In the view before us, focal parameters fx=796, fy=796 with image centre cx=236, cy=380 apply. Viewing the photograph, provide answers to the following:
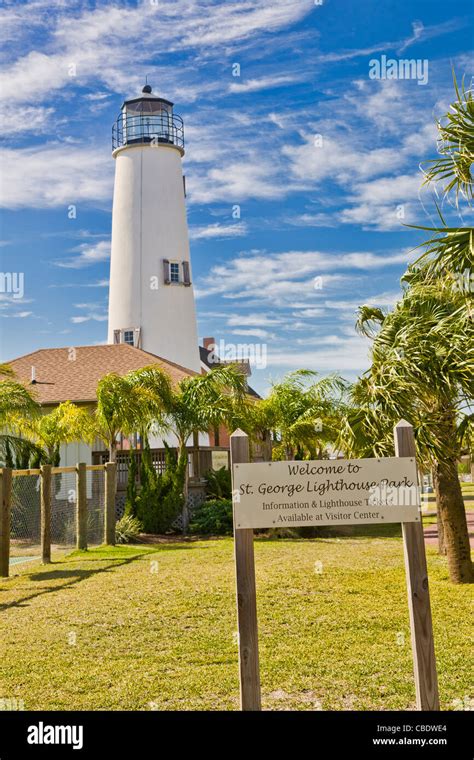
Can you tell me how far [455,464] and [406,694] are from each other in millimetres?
6348

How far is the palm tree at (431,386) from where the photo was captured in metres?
11.1

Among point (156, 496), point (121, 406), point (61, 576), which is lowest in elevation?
point (61, 576)

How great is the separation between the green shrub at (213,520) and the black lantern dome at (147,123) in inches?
740

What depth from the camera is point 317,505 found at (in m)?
5.79

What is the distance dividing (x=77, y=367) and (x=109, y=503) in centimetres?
Answer: 1057

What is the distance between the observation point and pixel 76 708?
6.41 meters

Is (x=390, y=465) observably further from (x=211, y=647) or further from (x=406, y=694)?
(x=211, y=647)

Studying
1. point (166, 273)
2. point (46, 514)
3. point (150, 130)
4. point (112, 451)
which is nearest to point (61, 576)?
point (46, 514)

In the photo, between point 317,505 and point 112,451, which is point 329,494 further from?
point 112,451

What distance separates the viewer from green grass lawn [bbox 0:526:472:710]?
6707 mm

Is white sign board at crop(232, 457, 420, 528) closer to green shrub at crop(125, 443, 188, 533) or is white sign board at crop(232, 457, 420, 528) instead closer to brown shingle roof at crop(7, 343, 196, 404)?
green shrub at crop(125, 443, 188, 533)

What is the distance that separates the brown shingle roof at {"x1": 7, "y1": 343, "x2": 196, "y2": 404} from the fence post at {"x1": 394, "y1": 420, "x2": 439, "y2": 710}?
65.5 ft
